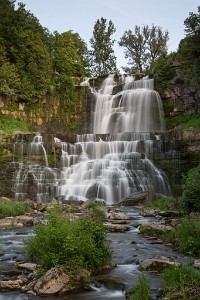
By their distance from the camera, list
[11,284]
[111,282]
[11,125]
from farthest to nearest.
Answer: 1. [11,125]
2. [111,282]
3. [11,284]

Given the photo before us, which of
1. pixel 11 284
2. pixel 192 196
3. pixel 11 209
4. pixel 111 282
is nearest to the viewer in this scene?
pixel 11 284

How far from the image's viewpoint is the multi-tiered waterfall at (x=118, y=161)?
3152cm

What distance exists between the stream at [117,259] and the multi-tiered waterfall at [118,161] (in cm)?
1401

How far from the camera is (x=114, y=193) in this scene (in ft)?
102

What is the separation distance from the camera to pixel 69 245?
29.9 feet

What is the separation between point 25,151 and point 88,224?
24.9 meters

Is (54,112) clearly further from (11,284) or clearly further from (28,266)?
(11,284)

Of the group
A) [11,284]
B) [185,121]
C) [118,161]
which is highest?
[185,121]

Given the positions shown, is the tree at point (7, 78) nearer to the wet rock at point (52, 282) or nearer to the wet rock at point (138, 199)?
the wet rock at point (138, 199)

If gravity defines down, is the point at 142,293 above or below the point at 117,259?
above

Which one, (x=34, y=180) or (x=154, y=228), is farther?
(x=34, y=180)

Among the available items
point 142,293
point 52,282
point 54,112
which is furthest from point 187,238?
point 54,112

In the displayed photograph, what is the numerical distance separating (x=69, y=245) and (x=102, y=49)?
200 ft

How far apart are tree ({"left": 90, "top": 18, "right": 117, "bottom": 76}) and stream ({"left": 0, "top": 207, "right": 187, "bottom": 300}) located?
5293 centimetres
